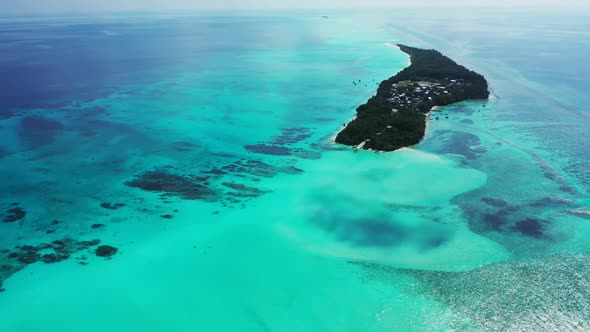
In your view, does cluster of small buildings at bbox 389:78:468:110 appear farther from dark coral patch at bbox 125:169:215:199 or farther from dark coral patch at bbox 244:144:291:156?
dark coral patch at bbox 125:169:215:199

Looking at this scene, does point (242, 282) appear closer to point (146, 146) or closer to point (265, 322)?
point (265, 322)

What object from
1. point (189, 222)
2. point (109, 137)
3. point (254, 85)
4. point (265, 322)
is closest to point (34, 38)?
point (254, 85)

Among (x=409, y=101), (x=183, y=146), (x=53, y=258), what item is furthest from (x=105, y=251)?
(x=409, y=101)

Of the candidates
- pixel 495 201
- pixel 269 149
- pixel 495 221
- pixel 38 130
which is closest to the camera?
pixel 495 221

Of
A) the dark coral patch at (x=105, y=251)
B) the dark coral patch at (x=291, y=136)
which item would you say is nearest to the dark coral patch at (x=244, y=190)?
the dark coral patch at (x=105, y=251)

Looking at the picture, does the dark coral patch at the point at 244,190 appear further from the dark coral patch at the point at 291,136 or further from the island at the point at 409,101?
the island at the point at 409,101

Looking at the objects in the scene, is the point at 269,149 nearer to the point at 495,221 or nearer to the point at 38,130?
the point at 495,221

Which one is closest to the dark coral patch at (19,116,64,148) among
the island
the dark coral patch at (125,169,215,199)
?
the dark coral patch at (125,169,215,199)
